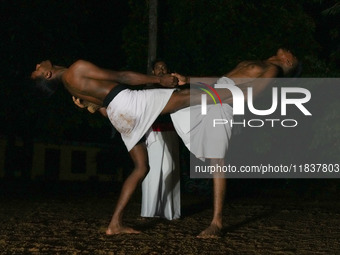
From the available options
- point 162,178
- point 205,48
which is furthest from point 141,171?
point 205,48

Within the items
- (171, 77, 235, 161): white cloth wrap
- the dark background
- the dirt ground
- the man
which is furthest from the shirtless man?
the dark background

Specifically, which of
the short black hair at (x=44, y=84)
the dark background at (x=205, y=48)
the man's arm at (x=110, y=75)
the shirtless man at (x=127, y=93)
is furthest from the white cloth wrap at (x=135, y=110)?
the dark background at (x=205, y=48)

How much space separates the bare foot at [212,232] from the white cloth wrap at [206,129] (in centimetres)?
67

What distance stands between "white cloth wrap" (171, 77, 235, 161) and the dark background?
5.77m

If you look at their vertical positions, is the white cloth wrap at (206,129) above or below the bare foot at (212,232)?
above

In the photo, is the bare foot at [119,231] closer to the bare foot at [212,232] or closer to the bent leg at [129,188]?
the bent leg at [129,188]

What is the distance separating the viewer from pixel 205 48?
13828 millimetres

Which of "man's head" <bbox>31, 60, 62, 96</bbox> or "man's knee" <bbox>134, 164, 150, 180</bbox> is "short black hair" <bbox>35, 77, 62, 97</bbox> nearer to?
"man's head" <bbox>31, 60, 62, 96</bbox>

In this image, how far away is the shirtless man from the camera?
18.1 feet

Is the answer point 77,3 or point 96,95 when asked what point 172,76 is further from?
point 77,3

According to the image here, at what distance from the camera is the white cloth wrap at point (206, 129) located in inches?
229

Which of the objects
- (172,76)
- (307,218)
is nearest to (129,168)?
(307,218)

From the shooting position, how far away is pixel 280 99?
40.5 feet

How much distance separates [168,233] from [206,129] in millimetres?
1053
